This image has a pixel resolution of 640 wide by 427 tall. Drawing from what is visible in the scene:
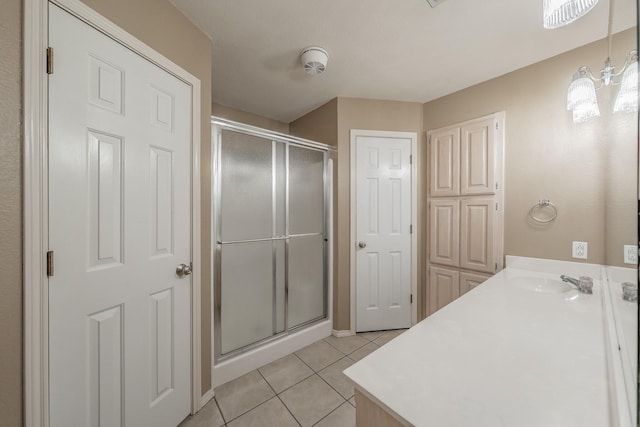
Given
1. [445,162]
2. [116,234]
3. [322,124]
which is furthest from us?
[322,124]

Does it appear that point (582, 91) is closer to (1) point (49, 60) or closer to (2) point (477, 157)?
(2) point (477, 157)

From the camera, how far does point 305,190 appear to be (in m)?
2.35

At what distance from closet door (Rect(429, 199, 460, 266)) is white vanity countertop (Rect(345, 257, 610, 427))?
1141mm

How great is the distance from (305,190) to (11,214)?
5.93 ft

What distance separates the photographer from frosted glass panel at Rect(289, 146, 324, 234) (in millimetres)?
2232

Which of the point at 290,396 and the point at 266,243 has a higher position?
the point at 266,243

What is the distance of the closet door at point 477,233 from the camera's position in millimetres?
2004

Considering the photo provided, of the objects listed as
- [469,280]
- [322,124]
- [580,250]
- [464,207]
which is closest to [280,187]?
[322,124]

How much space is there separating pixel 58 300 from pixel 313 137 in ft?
7.96

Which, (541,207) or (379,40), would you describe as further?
(541,207)

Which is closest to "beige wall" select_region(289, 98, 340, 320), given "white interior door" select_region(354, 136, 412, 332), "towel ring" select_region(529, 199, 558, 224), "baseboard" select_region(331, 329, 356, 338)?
"baseboard" select_region(331, 329, 356, 338)

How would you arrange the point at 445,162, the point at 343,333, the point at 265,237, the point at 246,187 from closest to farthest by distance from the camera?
the point at 246,187 < the point at 265,237 < the point at 445,162 < the point at 343,333

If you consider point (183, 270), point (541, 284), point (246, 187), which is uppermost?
point (246, 187)

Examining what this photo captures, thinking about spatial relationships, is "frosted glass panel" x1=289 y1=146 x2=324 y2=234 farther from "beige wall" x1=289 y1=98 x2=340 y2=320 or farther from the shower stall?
"beige wall" x1=289 y1=98 x2=340 y2=320
